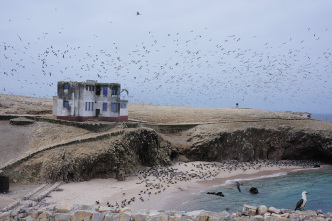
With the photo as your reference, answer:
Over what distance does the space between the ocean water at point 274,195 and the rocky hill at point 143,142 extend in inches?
316

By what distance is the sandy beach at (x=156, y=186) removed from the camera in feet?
85.1

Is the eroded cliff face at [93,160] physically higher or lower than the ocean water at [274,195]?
higher

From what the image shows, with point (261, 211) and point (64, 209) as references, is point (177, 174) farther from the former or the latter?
point (64, 209)

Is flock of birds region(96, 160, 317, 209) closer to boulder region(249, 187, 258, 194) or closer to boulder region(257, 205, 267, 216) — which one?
boulder region(249, 187, 258, 194)

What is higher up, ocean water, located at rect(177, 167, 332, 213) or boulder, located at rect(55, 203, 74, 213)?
boulder, located at rect(55, 203, 74, 213)

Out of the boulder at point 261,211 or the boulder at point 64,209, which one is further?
the boulder at point 261,211

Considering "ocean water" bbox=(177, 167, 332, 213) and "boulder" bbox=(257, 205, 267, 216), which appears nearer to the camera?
"boulder" bbox=(257, 205, 267, 216)

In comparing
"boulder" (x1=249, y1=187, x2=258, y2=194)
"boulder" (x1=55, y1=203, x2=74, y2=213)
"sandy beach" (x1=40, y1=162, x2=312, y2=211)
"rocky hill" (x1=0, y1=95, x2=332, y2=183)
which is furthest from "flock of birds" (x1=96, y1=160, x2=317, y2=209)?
"boulder" (x1=55, y1=203, x2=74, y2=213)

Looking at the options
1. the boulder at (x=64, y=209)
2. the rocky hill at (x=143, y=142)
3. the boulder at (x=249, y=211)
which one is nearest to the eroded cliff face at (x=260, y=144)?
the rocky hill at (x=143, y=142)

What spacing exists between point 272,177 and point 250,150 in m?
7.67

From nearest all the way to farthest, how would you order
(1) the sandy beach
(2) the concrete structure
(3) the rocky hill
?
1. (1) the sandy beach
2. (3) the rocky hill
3. (2) the concrete structure

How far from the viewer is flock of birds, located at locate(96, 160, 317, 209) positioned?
28.1 metres

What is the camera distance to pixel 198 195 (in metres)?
30.4

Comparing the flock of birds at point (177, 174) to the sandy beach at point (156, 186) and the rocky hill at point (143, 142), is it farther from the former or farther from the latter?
the rocky hill at point (143, 142)
